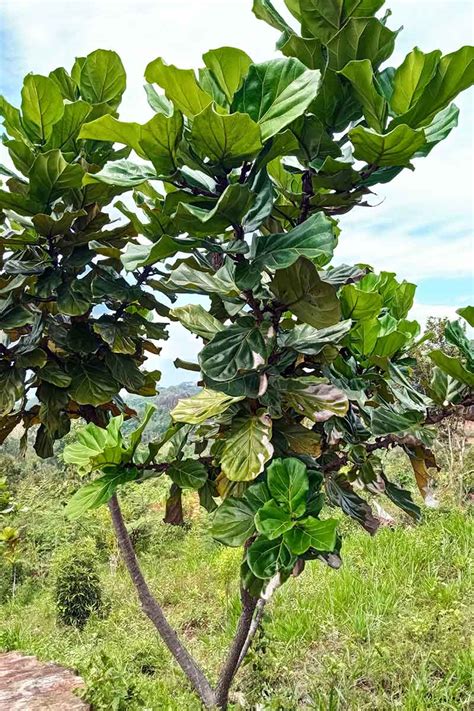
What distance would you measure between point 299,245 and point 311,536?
414 mm

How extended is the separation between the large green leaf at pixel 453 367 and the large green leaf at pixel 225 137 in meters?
0.45

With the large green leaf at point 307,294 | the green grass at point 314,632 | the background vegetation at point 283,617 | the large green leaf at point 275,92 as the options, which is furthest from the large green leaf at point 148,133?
the green grass at point 314,632

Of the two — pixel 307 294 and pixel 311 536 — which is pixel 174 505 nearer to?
pixel 311 536

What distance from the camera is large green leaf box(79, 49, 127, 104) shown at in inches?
46.6

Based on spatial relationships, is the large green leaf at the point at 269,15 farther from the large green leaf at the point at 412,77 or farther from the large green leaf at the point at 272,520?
the large green leaf at the point at 272,520

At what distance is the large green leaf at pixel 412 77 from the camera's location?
721mm

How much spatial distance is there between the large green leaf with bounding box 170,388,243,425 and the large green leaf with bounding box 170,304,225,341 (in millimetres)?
114

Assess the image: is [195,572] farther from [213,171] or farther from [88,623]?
[213,171]

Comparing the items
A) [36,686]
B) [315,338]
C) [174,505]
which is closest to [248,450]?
[315,338]

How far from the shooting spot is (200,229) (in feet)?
2.53

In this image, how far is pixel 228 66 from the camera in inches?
29.0

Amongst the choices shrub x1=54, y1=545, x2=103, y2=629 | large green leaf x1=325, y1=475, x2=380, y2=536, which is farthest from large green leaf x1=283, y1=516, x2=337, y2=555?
shrub x1=54, y1=545, x2=103, y2=629

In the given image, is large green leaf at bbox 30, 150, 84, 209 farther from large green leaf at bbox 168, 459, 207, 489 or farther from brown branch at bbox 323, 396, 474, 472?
brown branch at bbox 323, 396, 474, 472

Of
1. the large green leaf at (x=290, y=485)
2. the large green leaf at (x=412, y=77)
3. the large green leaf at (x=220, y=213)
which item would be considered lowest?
the large green leaf at (x=290, y=485)
